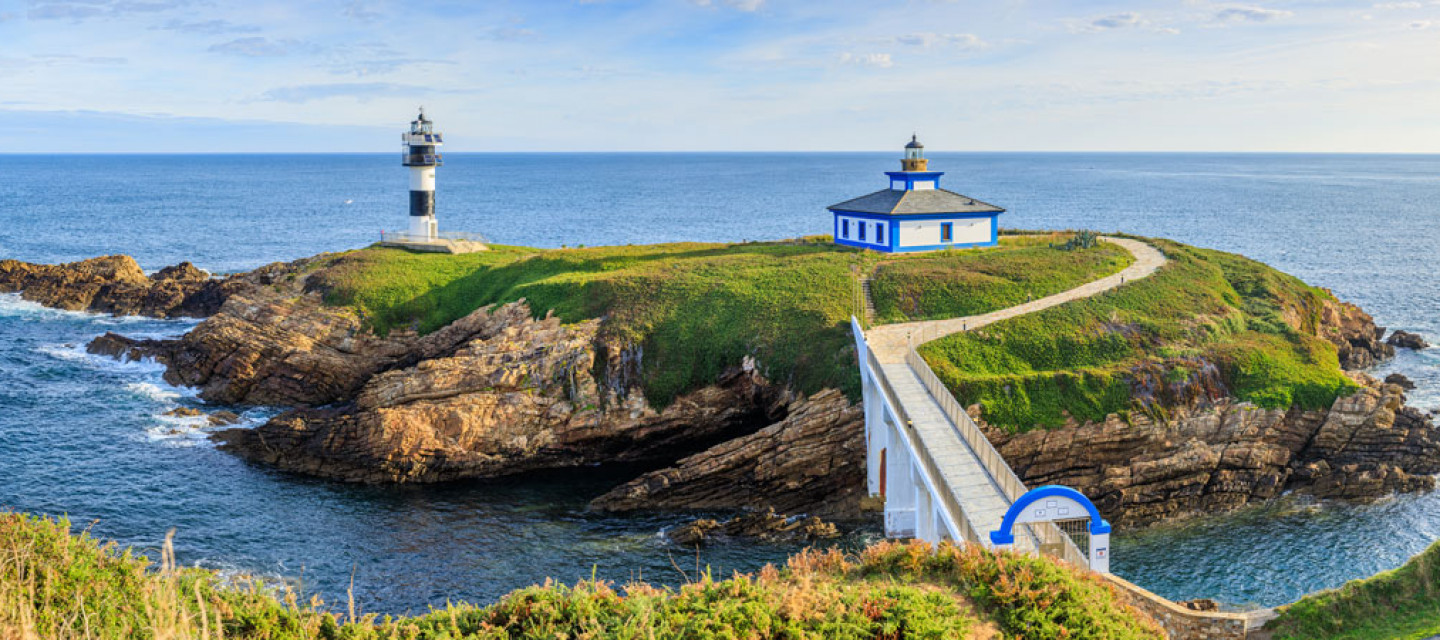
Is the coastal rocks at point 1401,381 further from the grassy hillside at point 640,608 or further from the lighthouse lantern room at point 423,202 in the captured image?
the lighthouse lantern room at point 423,202

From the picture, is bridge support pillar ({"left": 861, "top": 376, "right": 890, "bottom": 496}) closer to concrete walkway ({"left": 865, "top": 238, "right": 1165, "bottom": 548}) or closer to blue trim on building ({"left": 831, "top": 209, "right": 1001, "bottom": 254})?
concrete walkway ({"left": 865, "top": 238, "right": 1165, "bottom": 548})

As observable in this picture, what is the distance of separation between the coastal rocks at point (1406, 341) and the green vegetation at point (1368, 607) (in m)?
40.0

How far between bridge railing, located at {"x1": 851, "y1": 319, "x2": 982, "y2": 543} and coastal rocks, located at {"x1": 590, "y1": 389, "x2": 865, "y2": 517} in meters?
3.18

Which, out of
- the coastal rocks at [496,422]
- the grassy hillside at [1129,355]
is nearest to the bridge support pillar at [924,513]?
the grassy hillside at [1129,355]

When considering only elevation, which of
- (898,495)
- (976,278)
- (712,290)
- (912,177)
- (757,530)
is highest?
(912,177)

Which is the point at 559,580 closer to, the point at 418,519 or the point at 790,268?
the point at 418,519

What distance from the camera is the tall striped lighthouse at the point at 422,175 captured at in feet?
206

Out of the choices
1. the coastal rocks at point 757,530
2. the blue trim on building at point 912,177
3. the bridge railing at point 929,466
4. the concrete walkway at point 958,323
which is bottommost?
the coastal rocks at point 757,530

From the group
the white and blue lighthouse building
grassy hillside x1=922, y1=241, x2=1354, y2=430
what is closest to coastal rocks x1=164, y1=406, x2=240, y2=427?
grassy hillside x1=922, y1=241, x2=1354, y2=430

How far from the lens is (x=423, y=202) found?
207 ft

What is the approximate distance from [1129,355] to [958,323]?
6444 millimetres

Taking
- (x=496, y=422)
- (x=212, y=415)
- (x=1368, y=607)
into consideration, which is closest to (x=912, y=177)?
(x=496, y=422)

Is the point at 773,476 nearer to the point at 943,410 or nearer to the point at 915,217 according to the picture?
the point at 943,410

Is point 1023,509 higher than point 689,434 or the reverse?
higher
